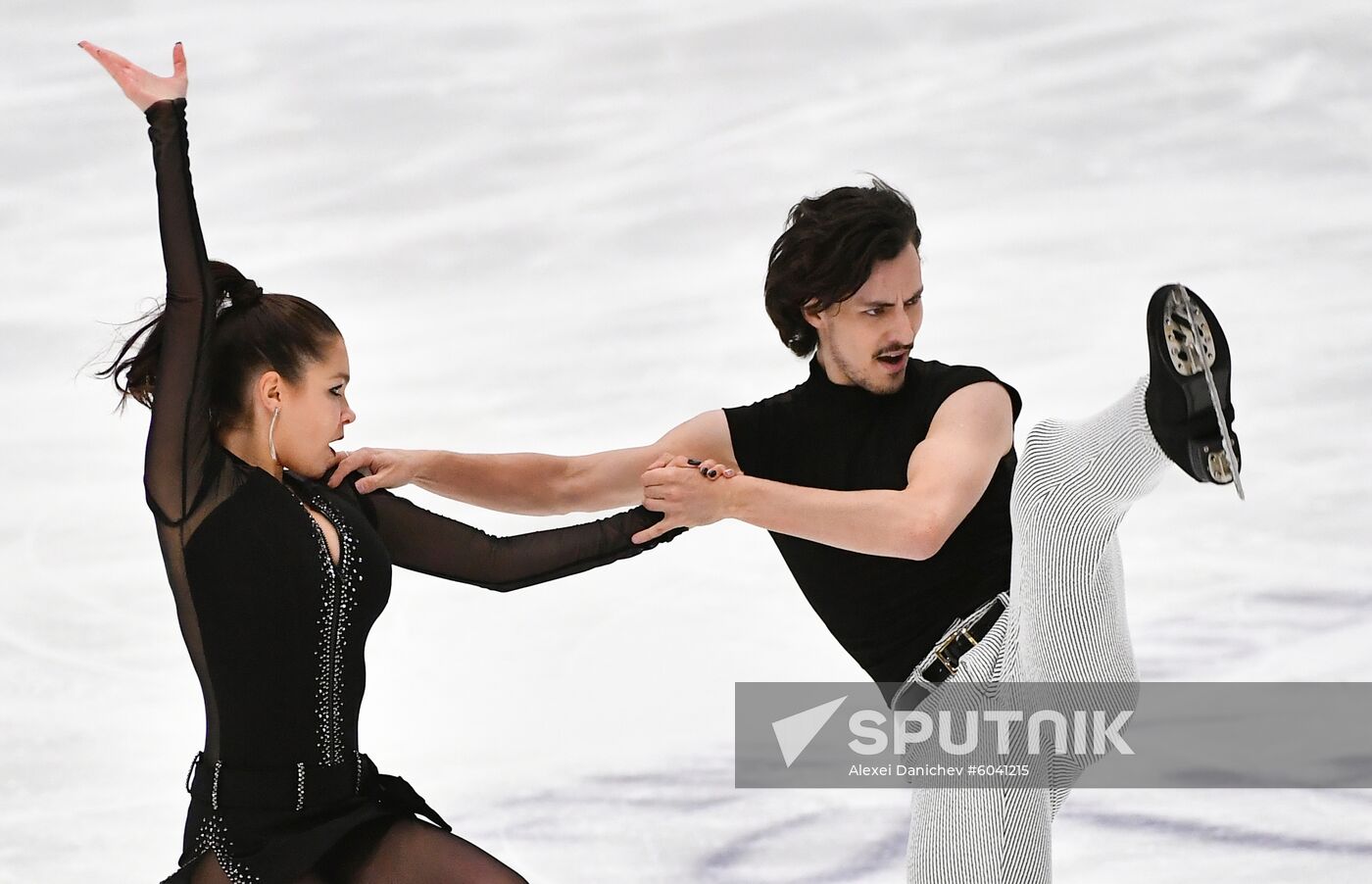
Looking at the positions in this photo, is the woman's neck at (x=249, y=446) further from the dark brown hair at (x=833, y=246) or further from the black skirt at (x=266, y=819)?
the dark brown hair at (x=833, y=246)

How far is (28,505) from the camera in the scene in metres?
4.95

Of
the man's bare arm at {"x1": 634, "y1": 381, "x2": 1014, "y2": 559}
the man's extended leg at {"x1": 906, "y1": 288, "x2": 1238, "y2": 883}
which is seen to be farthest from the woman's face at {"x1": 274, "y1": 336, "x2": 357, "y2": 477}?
the man's extended leg at {"x1": 906, "y1": 288, "x2": 1238, "y2": 883}

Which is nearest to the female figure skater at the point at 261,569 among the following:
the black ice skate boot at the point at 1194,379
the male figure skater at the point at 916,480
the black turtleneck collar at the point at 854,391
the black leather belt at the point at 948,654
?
the male figure skater at the point at 916,480

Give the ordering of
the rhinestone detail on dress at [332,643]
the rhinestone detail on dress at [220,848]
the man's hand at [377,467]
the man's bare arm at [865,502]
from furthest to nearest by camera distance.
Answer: the man's bare arm at [865,502] → the man's hand at [377,467] → the rhinestone detail on dress at [332,643] → the rhinestone detail on dress at [220,848]

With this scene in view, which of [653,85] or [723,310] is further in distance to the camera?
[653,85]

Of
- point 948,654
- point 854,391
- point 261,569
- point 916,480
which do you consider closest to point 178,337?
point 261,569

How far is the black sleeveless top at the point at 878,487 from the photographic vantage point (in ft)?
11.1

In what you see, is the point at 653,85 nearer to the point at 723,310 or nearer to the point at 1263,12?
the point at 723,310

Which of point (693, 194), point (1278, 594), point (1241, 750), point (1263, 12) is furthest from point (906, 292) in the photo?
point (1263, 12)

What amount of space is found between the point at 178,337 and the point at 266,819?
752 millimetres

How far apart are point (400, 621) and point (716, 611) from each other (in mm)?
908

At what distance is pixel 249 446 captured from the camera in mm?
2627

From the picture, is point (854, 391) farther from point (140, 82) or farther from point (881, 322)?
point (140, 82)

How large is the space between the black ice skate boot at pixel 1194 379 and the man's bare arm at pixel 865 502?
0.53 metres
